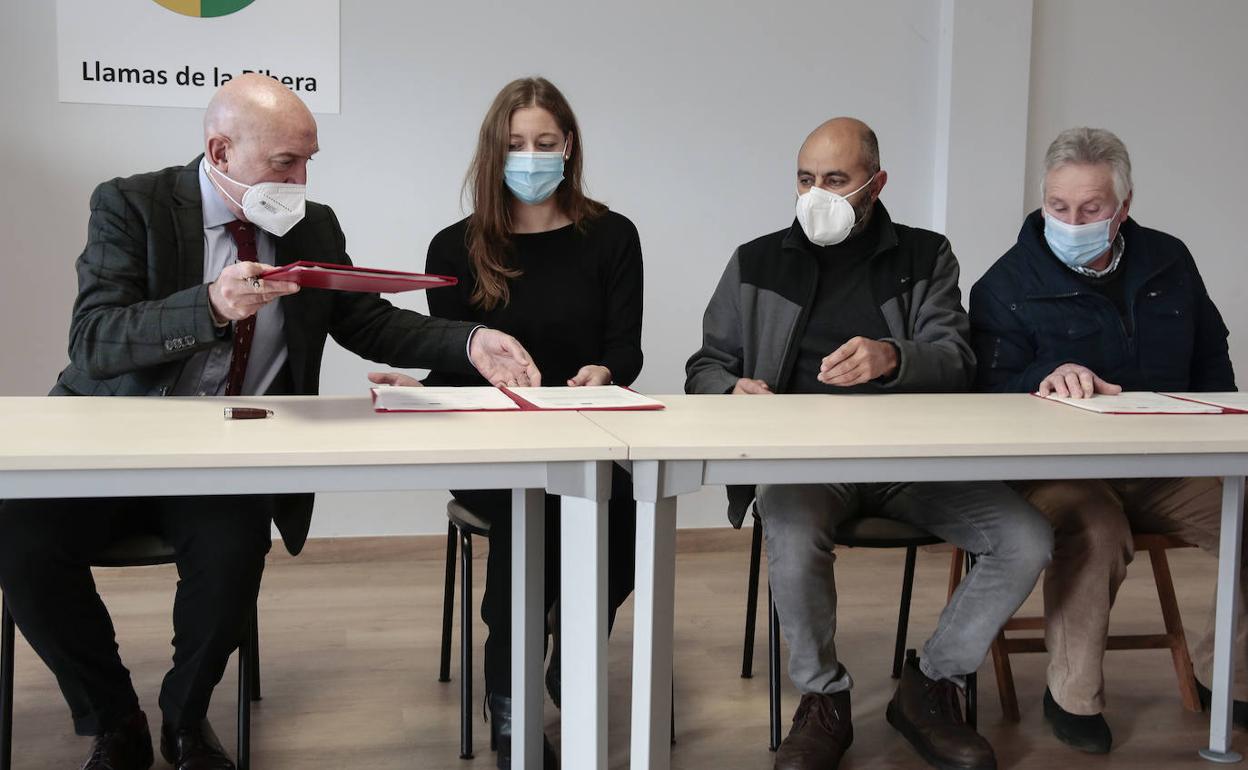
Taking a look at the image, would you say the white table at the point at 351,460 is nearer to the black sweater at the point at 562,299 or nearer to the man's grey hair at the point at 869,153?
the black sweater at the point at 562,299

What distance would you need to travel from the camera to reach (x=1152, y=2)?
13.0ft

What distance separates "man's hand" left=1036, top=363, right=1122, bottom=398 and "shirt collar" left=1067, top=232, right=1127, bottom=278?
29 centimetres

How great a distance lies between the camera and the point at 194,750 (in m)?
1.98

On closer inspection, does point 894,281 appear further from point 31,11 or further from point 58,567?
point 31,11

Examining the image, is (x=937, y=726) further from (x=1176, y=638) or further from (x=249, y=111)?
(x=249, y=111)

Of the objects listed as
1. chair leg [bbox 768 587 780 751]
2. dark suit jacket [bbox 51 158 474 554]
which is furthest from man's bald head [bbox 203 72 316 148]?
chair leg [bbox 768 587 780 751]

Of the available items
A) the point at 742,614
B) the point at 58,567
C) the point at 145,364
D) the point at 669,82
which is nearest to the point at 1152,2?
the point at 669,82

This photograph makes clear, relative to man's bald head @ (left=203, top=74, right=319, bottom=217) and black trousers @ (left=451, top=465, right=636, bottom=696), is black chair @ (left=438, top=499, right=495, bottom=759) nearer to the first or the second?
black trousers @ (left=451, top=465, right=636, bottom=696)

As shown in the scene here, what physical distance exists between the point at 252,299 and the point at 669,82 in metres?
2.25

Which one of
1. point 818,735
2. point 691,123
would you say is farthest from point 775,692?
point 691,123

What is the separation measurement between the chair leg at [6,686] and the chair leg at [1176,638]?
7.22 ft

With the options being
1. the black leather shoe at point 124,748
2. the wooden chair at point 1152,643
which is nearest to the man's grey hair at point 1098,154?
the wooden chair at point 1152,643

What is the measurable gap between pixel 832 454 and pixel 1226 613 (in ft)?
3.40

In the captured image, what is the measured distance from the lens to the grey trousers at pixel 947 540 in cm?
205
